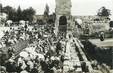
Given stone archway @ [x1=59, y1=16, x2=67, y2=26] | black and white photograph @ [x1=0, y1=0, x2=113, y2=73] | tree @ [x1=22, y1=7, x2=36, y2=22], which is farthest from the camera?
tree @ [x1=22, y1=7, x2=36, y2=22]

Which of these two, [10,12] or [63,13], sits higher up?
[63,13]

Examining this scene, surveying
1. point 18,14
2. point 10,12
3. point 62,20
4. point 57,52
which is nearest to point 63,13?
point 62,20

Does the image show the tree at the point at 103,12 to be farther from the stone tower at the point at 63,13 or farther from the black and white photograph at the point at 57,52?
the stone tower at the point at 63,13

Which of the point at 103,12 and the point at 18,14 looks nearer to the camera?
the point at 18,14

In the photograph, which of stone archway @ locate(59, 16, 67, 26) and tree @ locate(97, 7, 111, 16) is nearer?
stone archway @ locate(59, 16, 67, 26)

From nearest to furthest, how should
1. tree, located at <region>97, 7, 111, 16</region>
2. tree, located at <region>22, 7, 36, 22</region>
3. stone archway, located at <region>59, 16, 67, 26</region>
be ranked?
stone archway, located at <region>59, 16, 67, 26</region> → tree, located at <region>22, 7, 36, 22</region> → tree, located at <region>97, 7, 111, 16</region>

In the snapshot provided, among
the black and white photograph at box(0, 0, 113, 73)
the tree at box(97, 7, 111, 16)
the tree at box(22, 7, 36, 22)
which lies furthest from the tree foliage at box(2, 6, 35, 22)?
the tree at box(97, 7, 111, 16)

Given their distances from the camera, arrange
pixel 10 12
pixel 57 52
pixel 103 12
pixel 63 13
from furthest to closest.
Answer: pixel 103 12 → pixel 10 12 → pixel 63 13 → pixel 57 52

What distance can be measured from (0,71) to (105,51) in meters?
6.65

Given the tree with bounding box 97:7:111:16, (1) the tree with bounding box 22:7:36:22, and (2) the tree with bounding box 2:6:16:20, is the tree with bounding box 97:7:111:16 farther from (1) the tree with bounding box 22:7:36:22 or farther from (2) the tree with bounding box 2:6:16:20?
(2) the tree with bounding box 2:6:16:20

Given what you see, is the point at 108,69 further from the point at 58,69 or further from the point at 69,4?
the point at 69,4

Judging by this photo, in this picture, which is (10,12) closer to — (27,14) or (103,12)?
(27,14)

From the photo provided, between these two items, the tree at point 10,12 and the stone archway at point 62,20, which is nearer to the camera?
the stone archway at point 62,20

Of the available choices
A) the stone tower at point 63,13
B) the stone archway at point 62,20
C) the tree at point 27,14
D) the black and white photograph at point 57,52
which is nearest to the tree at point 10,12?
the tree at point 27,14
